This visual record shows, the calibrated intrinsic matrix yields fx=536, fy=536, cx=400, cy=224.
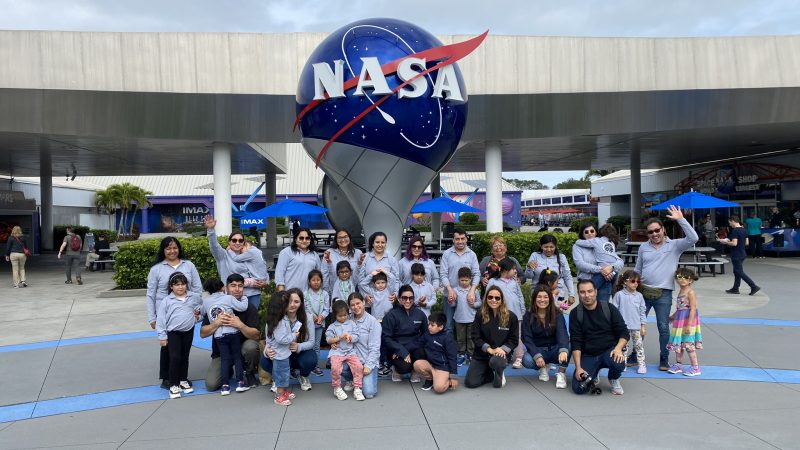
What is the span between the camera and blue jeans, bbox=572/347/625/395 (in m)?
5.21

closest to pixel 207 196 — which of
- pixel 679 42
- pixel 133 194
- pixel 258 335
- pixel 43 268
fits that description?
pixel 133 194

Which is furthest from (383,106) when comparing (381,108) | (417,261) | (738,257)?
(738,257)

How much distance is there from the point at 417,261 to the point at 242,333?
2316 mm

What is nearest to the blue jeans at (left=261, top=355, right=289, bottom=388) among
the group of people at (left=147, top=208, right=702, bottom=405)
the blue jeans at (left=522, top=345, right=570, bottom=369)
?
the group of people at (left=147, top=208, right=702, bottom=405)

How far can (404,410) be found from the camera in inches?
194

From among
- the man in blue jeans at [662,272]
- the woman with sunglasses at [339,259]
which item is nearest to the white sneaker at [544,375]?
the man in blue jeans at [662,272]

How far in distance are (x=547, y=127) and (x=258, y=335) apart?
11569 millimetres

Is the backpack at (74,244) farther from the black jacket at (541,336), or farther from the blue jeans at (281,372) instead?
the black jacket at (541,336)

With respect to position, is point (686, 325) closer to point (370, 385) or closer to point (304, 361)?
point (370, 385)

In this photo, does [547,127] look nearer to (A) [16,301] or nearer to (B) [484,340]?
(B) [484,340]

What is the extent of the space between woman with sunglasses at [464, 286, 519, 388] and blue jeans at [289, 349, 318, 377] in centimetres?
160

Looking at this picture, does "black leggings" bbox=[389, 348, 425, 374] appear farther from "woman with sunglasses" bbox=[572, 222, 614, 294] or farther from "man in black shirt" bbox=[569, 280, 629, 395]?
"woman with sunglasses" bbox=[572, 222, 614, 294]

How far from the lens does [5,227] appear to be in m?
22.5

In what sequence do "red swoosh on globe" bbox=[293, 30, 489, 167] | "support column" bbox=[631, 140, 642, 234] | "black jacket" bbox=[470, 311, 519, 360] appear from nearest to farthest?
"black jacket" bbox=[470, 311, 519, 360] → "red swoosh on globe" bbox=[293, 30, 489, 167] → "support column" bbox=[631, 140, 642, 234]
